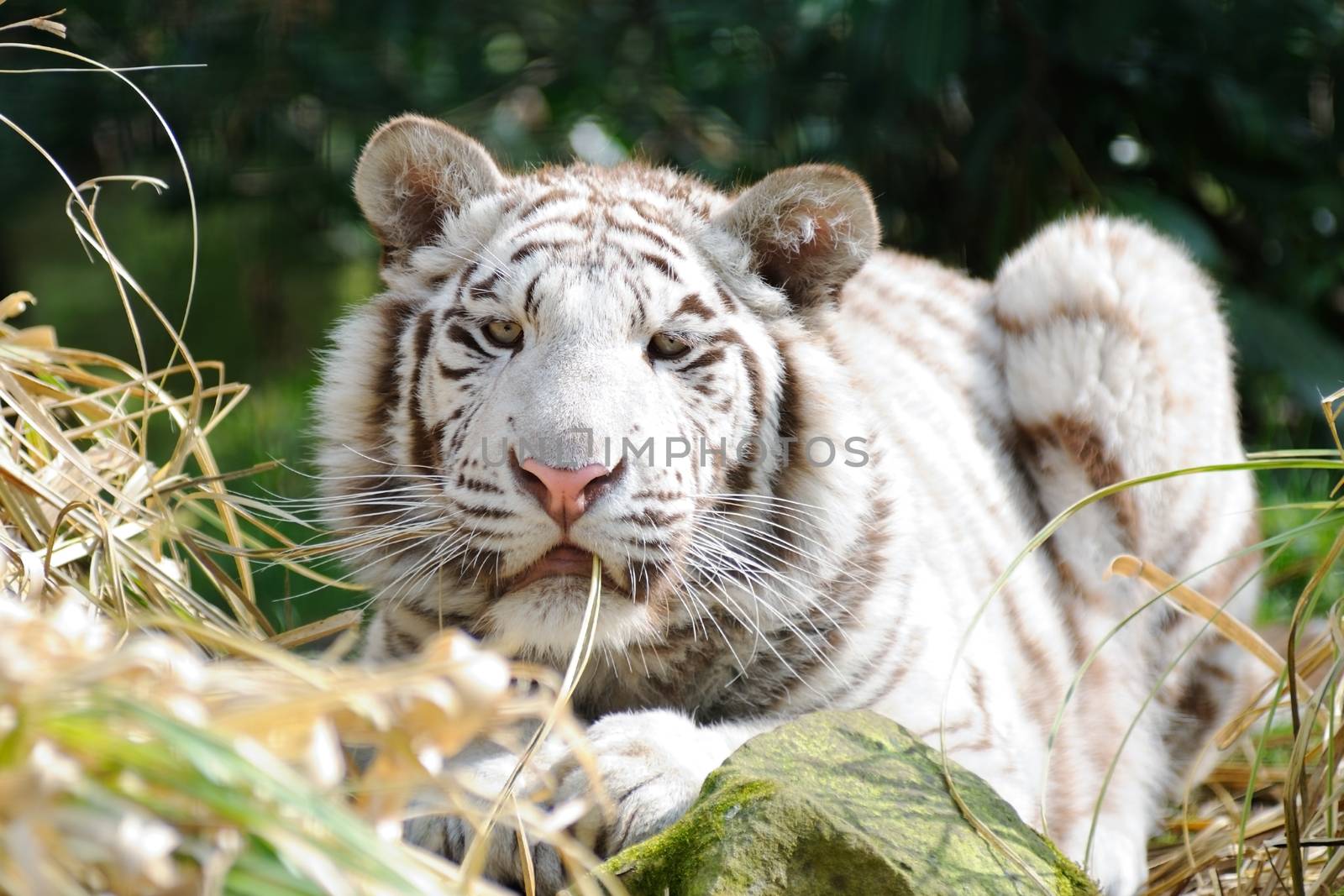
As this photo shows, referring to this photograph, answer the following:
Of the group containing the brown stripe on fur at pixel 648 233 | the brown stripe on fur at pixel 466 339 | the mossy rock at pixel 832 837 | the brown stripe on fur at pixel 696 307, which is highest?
the brown stripe on fur at pixel 648 233

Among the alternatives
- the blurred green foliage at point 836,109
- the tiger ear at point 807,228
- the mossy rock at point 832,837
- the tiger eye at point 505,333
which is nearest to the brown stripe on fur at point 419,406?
the tiger eye at point 505,333

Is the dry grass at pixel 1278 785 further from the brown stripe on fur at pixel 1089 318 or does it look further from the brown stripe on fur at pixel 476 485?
the brown stripe on fur at pixel 476 485

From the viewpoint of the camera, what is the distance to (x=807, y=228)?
7.57 ft

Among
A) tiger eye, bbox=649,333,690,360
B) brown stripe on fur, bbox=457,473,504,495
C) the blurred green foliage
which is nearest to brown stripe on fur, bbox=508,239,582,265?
tiger eye, bbox=649,333,690,360

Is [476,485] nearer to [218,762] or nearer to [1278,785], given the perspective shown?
[218,762]

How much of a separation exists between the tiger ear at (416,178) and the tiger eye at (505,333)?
0.33 m

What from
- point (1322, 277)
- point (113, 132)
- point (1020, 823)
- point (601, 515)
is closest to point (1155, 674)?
point (1020, 823)

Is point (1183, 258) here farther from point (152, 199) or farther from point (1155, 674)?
point (152, 199)

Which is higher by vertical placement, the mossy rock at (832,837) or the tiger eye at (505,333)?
the tiger eye at (505,333)

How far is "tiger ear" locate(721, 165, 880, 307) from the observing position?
2254mm

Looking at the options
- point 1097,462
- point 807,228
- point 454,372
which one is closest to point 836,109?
→ point 1097,462

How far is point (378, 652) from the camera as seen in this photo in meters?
2.43

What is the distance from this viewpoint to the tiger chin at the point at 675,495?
196cm

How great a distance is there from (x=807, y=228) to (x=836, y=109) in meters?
2.61
